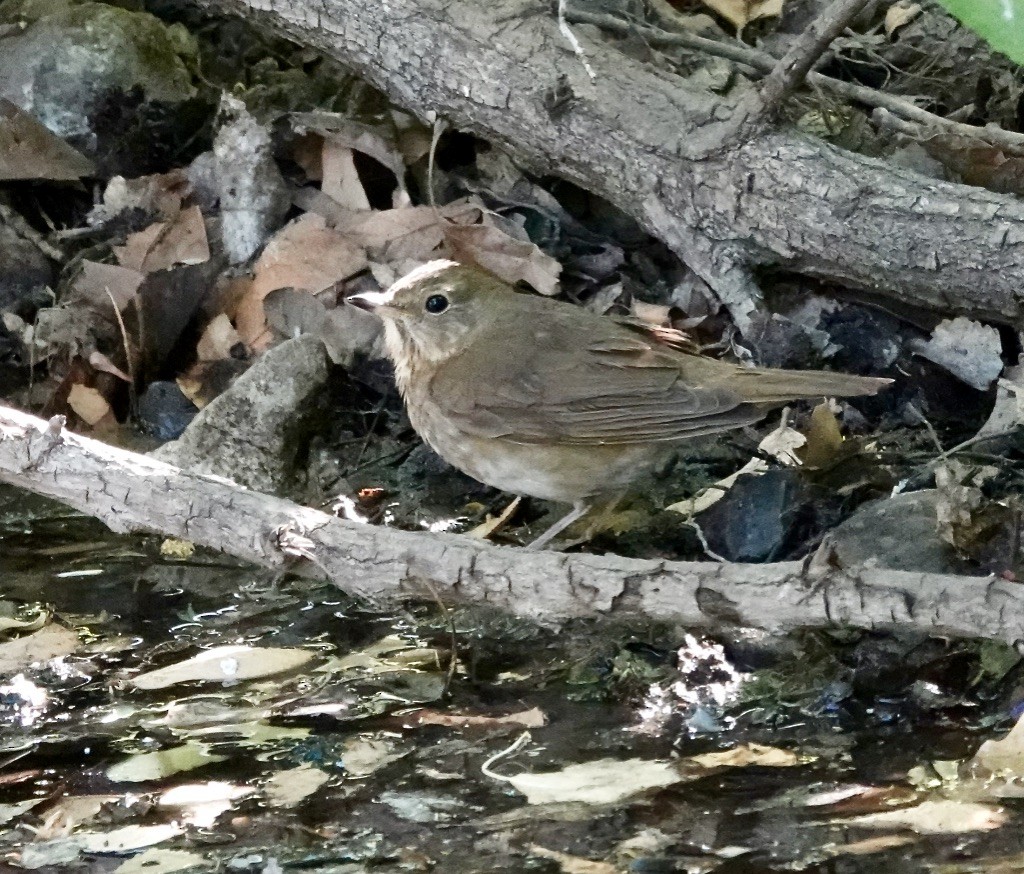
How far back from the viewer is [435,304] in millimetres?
5090

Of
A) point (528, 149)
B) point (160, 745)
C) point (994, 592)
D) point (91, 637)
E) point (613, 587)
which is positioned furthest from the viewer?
point (528, 149)

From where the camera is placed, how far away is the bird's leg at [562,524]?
4730mm

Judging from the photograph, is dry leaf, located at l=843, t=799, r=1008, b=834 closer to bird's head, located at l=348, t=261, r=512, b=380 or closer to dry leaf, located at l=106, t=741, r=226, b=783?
dry leaf, located at l=106, t=741, r=226, b=783

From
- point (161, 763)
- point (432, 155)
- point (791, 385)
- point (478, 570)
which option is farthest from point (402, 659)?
point (432, 155)

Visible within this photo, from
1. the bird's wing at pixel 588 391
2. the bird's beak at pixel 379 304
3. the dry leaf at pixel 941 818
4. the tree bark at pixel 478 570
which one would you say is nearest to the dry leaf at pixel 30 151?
the bird's beak at pixel 379 304

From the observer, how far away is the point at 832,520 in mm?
4621

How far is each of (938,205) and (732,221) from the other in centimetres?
80

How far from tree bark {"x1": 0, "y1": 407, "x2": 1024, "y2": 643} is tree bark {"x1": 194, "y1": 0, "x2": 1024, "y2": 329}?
1846 millimetres

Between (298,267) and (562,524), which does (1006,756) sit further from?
(298,267)

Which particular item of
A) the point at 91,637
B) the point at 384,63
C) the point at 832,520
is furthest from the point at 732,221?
the point at 91,637

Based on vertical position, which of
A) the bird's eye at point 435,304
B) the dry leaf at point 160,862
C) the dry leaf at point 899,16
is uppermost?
the dry leaf at point 899,16

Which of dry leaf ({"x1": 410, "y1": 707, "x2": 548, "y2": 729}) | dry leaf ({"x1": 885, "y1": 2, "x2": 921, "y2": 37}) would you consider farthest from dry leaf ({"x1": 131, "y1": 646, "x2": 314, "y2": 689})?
dry leaf ({"x1": 885, "y1": 2, "x2": 921, "y2": 37})

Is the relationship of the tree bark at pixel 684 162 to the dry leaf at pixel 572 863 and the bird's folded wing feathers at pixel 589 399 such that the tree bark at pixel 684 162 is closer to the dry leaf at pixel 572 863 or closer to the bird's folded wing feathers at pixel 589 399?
the bird's folded wing feathers at pixel 589 399

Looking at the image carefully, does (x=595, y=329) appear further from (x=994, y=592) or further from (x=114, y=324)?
(x=114, y=324)
